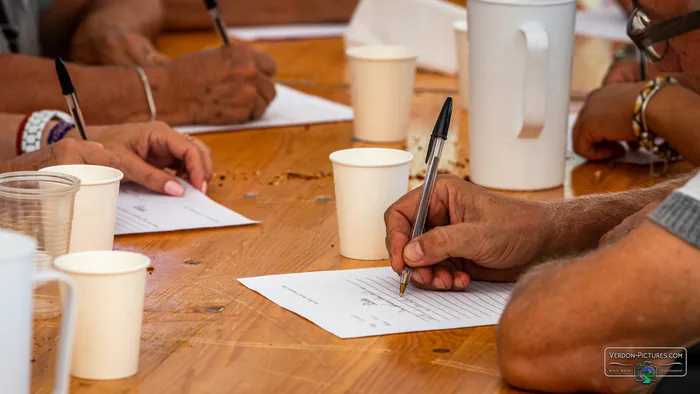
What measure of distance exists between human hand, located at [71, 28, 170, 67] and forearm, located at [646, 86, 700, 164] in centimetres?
116

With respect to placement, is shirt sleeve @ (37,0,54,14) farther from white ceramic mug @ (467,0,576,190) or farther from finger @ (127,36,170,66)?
white ceramic mug @ (467,0,576,190)

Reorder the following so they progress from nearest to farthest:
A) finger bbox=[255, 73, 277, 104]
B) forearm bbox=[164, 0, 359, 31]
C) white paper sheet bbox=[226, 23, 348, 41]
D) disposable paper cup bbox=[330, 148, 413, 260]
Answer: disposable paper cup bbox=[330, 148, 413, 260] < finger bbox=[255, 73, 277, 104] < white paper sheet bbox=[226, 23, 348, 41] < forearm bbox=[164, 0, 359, 31]

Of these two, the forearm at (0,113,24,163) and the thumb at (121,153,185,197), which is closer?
the thumb at (121,153,185,197)

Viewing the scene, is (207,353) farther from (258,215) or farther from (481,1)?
(481,1)

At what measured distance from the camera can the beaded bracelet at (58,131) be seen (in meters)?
1.52

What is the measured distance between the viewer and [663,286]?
829 mm

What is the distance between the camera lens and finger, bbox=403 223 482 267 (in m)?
1.05

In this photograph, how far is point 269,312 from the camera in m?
1.02

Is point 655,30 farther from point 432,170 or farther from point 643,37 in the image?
point 432,170

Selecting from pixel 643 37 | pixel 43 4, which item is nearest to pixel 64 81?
pixel 643 37

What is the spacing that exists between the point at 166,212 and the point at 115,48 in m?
1.09

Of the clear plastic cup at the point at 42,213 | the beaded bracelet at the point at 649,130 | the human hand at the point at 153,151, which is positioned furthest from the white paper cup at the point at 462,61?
the clear plastic cup at the point at 42,213

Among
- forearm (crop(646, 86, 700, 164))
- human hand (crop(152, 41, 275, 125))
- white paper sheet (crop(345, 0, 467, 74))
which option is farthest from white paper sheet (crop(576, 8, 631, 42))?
human hand (crop(152, 41, 275, 125))

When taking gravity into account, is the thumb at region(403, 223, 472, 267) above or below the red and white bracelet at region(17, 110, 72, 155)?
below
